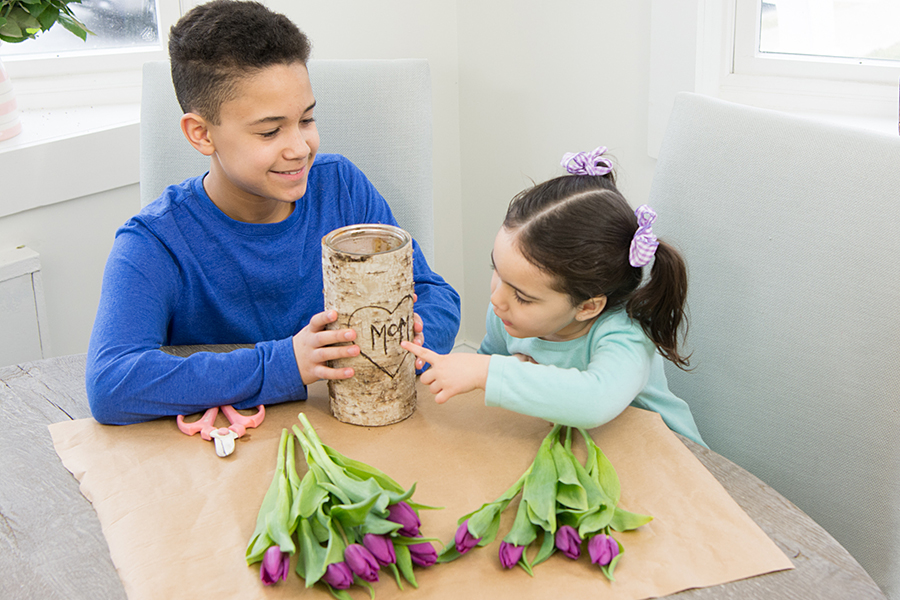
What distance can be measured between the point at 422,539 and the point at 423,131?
0.98 m

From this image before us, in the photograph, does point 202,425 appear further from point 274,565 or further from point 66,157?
point 66,157

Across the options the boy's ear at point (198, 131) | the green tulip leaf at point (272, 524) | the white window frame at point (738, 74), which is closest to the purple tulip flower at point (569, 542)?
the green tulip leaf at point (272, 524)

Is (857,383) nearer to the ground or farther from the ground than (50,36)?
nearer to the ground

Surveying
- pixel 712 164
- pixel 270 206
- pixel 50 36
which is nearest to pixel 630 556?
pixel 712 164

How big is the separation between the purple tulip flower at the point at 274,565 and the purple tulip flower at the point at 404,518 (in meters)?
0.09

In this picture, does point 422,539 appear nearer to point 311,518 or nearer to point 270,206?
point 311,518

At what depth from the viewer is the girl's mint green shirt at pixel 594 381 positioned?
0.89 m

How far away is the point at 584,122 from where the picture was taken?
208 centimetres

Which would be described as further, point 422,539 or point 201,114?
point 201,114

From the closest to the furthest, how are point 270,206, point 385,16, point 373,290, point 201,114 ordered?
point 373,290 → point 201,114 → point 270,206 → point 385,16

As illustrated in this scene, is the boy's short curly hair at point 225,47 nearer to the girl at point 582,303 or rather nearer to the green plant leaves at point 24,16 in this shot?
the girl at point 582,303

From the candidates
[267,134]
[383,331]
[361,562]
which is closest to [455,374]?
[383,331]

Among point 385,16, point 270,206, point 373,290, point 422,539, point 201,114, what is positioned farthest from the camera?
point 385,16

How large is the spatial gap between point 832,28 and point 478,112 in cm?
100
